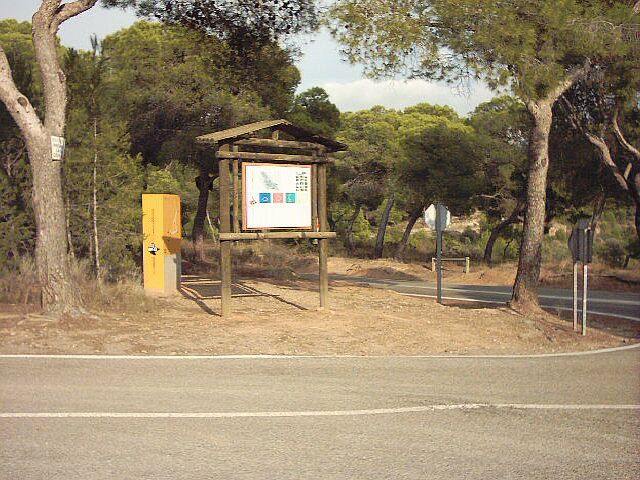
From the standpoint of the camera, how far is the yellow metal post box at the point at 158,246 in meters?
17.3

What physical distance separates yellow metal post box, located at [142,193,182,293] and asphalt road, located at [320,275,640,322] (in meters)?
7.81

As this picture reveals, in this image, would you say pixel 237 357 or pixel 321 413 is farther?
pixel 237 357

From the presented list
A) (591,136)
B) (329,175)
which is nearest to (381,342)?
(591,136)

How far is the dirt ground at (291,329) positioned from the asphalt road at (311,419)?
1.16 metres

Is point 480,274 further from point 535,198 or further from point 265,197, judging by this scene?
point 265,197

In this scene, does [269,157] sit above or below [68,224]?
above

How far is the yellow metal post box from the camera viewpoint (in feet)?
56.9

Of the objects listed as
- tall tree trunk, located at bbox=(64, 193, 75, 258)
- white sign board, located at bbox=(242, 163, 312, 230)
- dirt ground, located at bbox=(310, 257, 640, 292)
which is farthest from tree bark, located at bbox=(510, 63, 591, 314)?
dirt ground, located at bbox=(310, 257, 640, 292)

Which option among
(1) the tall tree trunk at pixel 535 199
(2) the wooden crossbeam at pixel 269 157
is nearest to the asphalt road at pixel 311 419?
(2) the wooden crossbeam at pixel 269 157

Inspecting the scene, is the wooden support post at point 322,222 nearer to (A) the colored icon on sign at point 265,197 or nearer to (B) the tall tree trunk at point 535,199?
(A) the colored icon on sign at point 265,197

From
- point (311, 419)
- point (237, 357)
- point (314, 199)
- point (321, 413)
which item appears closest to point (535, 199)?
point (314, 199)

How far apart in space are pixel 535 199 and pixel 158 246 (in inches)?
329

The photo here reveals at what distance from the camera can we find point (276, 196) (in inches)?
575

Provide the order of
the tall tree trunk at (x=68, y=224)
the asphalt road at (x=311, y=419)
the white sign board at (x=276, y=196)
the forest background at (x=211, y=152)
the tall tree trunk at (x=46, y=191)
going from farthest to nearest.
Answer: the forest background at (x=211, y=152), the tall tree trunk at (x=68, y=224), the white sign board at (x=276, y=196), the tall tree trunk at (x=46, y=191), the asphalt road at (x=311, y=419)
